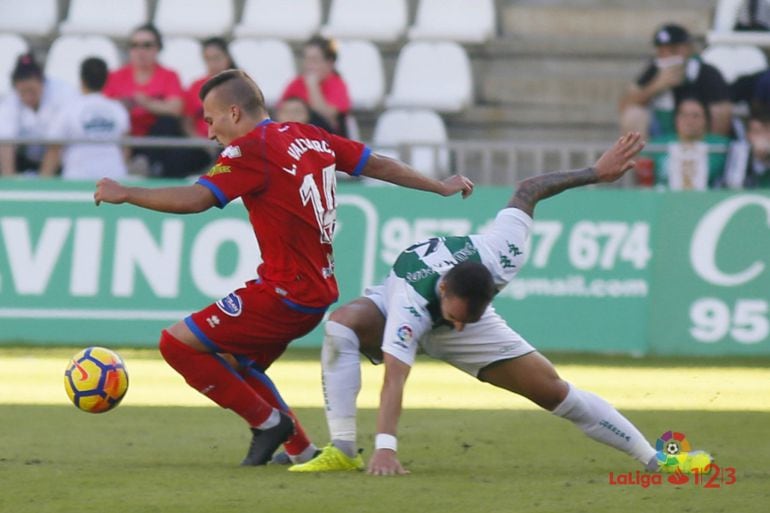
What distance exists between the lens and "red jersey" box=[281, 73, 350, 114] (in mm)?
16406

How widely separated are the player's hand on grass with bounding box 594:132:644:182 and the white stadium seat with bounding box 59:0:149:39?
12198 millimetres

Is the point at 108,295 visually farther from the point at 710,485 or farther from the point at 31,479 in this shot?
the point at 710,485

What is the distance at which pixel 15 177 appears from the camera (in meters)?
14.5

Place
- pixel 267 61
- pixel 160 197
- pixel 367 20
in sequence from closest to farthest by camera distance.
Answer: pixel 160 197
pixel 267 61
pixel 367 20

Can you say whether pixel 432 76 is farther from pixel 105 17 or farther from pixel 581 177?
pixel 581 177

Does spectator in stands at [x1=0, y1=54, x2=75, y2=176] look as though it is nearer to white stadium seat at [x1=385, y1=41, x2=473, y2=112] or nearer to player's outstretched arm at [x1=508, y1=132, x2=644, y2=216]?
white stadium seat at [x1=385, y1=41, x2=473, y2=112]

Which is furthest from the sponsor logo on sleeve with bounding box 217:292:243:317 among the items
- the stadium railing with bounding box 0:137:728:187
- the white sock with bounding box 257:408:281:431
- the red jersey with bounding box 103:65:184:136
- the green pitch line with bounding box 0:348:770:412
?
the red jersey with bounding box 103:65:184:136

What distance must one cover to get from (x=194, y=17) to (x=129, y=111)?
3608mm

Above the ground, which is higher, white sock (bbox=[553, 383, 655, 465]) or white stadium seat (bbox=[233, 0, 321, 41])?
white stadium seat (bbox=[233, 0, 321, 41])

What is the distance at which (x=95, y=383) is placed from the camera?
8.42m

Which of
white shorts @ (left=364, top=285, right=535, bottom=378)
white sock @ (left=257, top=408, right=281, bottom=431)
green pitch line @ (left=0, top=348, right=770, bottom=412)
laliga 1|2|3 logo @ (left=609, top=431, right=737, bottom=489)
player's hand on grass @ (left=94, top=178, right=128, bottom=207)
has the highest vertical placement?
player's hand on grass @ (left=94, top=178, right=128, bottom=207)

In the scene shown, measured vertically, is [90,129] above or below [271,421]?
above

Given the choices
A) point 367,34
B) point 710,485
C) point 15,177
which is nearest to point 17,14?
point 367,34

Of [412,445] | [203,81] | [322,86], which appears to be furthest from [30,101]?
[412,445]
